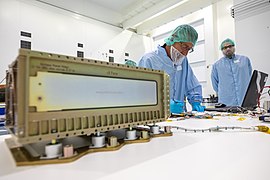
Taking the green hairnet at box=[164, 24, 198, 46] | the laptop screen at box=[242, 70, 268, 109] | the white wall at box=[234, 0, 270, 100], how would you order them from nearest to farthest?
the laptop screen at box=[242, 70, 268, 109] < the green hairnet at box=[164, 24, 198, 46] < the white wall at box=[234, 0, 270, 100]

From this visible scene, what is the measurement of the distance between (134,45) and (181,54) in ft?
8.56

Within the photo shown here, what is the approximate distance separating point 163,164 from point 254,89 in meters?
1.46

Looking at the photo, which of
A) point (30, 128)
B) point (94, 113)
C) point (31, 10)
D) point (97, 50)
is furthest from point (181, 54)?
point (31, 10)

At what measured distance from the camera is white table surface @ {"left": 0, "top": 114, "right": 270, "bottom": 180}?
279 mm

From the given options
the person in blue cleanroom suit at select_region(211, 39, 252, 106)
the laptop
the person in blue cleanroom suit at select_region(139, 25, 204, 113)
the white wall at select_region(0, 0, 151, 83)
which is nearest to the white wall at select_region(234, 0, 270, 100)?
the person in blue cleanroom suit at select_region(211, 39, 252, 106)

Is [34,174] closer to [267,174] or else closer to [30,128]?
[30,128]

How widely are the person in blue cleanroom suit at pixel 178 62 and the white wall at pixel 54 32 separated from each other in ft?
5.98

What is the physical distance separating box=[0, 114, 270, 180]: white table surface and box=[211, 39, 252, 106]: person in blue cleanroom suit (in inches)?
91.7

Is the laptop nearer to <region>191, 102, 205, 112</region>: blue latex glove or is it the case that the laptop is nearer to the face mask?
<region>191, 102, 205, 112</region>: blue latex glove

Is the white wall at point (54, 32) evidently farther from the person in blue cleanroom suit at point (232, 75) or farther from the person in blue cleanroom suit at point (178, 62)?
the person in blue cleanroom suit at point (232, 75)

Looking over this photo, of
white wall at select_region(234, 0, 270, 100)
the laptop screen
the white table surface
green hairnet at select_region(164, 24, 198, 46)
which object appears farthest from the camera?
white wall at select_region(234, 0, 270, 100)

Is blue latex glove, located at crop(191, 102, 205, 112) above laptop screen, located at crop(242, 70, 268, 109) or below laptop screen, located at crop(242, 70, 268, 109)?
below

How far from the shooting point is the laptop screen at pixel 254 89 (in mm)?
1351

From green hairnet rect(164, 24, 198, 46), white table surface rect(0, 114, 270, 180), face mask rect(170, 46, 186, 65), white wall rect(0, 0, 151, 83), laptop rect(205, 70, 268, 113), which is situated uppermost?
white wall rect(0, 0, 151, 83)
